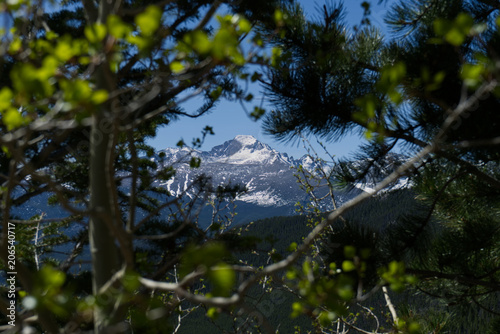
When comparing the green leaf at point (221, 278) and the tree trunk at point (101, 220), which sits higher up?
the tree trunk at point (101, 220)

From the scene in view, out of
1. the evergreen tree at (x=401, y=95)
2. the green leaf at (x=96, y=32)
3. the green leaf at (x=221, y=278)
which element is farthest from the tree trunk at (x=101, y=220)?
the evergreen tree at (x=401, y=95)

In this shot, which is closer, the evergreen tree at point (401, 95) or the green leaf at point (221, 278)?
the green leaf at point (221, 278)

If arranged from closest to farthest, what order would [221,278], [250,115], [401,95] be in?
[221,278], [250,115], [401,95]

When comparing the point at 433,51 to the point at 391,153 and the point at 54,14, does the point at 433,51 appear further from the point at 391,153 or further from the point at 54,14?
the point at 54,14

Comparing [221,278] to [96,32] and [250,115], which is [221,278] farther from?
[250,115]

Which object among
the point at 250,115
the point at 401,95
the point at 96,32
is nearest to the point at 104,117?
the point at 96,32

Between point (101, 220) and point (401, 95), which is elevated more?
point (401, 95)

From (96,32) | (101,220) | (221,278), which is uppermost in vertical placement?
(96,32)

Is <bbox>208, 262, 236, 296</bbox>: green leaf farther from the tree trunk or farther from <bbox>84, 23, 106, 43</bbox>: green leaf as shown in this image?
the tree trunk

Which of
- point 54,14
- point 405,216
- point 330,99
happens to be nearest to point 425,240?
point 405,216

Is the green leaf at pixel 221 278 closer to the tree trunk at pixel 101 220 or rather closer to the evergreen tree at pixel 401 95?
the tree trunk at pixel 101 220

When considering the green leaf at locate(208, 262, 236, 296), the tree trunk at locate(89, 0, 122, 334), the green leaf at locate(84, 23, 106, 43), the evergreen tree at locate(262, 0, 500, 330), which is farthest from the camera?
the evergreen tree at locate(262, 0, 500, 330)

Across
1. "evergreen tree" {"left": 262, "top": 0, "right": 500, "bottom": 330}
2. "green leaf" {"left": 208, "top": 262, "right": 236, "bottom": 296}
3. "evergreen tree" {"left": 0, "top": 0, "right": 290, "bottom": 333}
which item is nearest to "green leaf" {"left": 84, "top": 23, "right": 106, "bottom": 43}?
"evergreen tree" {"left": 0, "top": 0, "right": 290, "bottom": 333}

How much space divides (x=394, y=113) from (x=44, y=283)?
204 cm
